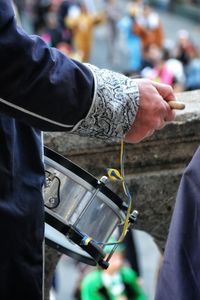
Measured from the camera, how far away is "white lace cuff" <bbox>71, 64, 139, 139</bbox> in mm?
1576

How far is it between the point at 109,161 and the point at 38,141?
0.58 m

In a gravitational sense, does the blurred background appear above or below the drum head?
below

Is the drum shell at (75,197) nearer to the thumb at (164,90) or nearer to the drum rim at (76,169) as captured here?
the drum rim at (76,169)

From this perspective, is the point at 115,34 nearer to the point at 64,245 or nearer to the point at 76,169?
the point at 64,245

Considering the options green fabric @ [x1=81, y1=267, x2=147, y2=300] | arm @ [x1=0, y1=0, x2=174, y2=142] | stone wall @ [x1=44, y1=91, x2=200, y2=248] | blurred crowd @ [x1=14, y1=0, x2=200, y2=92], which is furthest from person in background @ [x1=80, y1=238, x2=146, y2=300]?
blurred crowd @ [x1=14, y1=0, x2=200, y2=92]

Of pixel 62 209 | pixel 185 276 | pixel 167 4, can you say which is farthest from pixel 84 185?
pixel 167 4

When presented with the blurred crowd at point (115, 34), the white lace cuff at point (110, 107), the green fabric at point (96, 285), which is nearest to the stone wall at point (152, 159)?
the white lace cuff at point (110, 107)

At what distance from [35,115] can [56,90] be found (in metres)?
0.07

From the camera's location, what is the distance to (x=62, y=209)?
1.78 metres

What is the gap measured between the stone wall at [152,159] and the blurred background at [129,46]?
195 cm

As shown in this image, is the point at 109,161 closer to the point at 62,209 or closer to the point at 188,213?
the point at 62,209

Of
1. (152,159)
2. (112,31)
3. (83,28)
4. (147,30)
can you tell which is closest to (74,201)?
(152,159)

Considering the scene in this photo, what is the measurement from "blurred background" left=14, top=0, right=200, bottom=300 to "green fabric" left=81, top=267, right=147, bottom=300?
0.03 m

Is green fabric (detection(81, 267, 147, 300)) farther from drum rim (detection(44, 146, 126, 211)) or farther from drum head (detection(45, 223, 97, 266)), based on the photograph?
drum rim (detection(44, 146, 126, 211))
